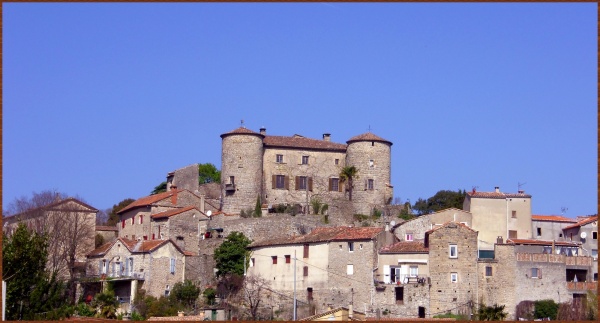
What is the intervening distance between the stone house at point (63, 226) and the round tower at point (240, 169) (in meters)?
8.81

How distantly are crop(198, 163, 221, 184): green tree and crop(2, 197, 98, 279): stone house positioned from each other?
18133 millimetres

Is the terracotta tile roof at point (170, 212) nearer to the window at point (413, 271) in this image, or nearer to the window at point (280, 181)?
the window at point (280, 181)

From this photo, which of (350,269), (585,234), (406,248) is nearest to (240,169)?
(350,269)

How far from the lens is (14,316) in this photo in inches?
1906

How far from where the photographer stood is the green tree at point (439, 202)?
268 ft

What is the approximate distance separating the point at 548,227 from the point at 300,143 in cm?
1860

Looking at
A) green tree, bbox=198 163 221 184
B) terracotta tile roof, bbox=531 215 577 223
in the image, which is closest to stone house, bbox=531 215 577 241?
terracotta tile roof, bbox=531 215 577 223

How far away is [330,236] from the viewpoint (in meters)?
66.5

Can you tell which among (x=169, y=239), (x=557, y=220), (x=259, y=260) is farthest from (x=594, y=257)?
(x=169, y=239)

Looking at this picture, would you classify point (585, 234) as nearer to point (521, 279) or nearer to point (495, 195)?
point (495, 195)

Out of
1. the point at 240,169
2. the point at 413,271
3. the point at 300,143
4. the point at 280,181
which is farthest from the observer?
the point at 300,143

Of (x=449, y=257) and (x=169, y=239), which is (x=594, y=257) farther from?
(x=169, y=239)

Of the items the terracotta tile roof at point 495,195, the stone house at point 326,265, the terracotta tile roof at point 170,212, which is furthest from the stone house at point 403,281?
the terracotta tile roof at point 170,212

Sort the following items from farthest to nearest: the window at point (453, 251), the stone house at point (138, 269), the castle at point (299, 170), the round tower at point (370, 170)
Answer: the round tower at point (370, 170) → the castle at point (299, 170) → the stone house at point (138, 269) → the window at point (453, 251)
